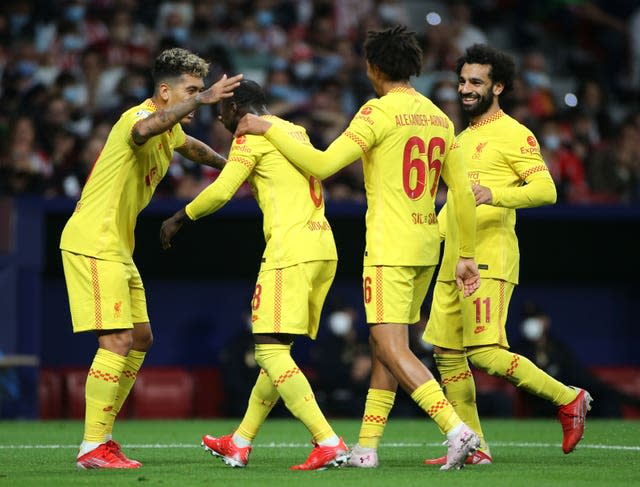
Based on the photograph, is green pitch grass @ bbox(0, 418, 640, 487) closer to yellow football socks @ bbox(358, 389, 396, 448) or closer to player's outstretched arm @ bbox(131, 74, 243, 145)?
yellow football socks @ bbox(358, 389, 396, 448)

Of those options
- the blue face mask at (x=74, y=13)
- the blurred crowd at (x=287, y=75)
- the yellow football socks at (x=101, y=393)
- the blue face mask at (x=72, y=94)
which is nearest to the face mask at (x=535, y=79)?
the blurred crowd at (x=287, y=75)

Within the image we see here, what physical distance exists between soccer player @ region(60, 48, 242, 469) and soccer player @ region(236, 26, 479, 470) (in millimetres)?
724

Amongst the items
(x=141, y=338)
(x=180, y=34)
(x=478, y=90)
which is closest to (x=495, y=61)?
(x=478, y=90)

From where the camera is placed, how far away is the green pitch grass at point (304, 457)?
6.83 m

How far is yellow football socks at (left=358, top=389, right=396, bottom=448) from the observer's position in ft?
24.6

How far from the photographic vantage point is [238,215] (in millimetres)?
13992

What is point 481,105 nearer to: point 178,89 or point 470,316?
point 470,316

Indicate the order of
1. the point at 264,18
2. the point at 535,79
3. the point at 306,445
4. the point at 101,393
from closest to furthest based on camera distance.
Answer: the point at 101,393
the point at 306,445
the point at 264,18
the point at 535,79

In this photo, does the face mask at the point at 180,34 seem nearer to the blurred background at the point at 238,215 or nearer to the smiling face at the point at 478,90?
the blurred background at the point at 238,215

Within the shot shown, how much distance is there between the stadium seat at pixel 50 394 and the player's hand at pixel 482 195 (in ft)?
24.5

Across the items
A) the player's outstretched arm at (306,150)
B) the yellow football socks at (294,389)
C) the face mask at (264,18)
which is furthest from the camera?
the face mask at (264,18)

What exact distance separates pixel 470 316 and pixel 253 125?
1717mm

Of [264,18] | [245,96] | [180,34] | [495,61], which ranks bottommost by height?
[245,96]

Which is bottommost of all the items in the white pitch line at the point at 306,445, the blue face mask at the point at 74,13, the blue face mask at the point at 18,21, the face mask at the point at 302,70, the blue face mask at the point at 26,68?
the white pitch line at the point at 306,445
